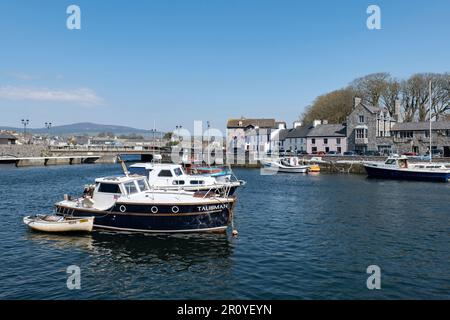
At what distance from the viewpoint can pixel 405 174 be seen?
59500 millimetres

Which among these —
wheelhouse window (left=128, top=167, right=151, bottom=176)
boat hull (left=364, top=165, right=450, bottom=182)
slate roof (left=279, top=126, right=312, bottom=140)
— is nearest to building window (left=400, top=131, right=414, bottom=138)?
slate roof (left=279, top=126, right=312, bottom=140)

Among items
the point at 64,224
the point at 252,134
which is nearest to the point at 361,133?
the point at 252,134

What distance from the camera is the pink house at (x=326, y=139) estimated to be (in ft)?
302

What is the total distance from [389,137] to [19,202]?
75.8 meters

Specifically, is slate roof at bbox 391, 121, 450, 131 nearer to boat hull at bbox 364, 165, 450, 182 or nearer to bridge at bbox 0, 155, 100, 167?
boat hull at bbox 364, 165, 450, 182

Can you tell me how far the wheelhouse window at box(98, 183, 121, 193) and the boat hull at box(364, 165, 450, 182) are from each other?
49.7 meters

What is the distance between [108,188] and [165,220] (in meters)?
4.98

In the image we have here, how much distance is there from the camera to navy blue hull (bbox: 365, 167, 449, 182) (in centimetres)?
5731

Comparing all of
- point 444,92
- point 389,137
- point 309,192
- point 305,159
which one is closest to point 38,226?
point 309,192

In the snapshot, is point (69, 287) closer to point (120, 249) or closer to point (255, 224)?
point (120, 249)

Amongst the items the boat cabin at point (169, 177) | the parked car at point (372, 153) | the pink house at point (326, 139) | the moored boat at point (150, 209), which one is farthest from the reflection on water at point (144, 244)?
the pink house at point (326, 139)

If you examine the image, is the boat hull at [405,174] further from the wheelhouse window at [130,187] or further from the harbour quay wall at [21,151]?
the harbour quay wall at [21,151]

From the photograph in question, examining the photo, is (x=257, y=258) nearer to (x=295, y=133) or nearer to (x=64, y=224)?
(x=64, y=224)
